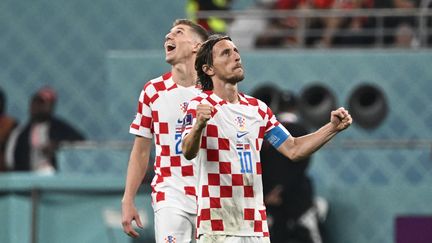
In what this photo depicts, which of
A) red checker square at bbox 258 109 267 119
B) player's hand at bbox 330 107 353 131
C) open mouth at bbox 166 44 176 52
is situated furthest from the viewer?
open mouth at bbox 166 44 176 52

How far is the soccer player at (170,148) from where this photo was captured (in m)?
8.45

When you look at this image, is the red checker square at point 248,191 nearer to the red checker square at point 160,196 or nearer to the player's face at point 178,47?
the red checker square at point 160,196

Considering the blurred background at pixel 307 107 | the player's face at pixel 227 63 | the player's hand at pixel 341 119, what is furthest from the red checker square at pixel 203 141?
the blurred background at pixel 307 107

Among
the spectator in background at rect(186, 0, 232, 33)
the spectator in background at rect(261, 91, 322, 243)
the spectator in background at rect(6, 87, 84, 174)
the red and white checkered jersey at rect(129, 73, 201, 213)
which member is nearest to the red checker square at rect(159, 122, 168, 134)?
the red and white checkered jersey at rect(129, 73, 201, 213)

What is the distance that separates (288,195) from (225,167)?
4961mm

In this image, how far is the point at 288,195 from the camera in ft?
41.0

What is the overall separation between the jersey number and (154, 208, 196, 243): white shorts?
0.94m

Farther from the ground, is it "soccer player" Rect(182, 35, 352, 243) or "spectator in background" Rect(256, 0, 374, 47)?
"spectator in background" Rect(256, 0, 374, 47)

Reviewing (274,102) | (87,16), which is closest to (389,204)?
(274,102)

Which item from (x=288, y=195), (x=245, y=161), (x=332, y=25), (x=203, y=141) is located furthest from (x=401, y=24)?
(x=203, y=141)

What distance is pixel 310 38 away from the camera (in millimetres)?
15172

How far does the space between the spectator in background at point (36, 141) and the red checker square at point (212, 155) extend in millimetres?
7157

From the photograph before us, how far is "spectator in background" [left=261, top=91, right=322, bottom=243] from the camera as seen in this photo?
12.4m

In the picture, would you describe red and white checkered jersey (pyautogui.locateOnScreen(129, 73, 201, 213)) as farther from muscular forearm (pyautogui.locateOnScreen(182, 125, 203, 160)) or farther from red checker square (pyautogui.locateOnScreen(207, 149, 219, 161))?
muscular forearm (pyautogui.locateOnScreen(182, 125, 203, 160))
